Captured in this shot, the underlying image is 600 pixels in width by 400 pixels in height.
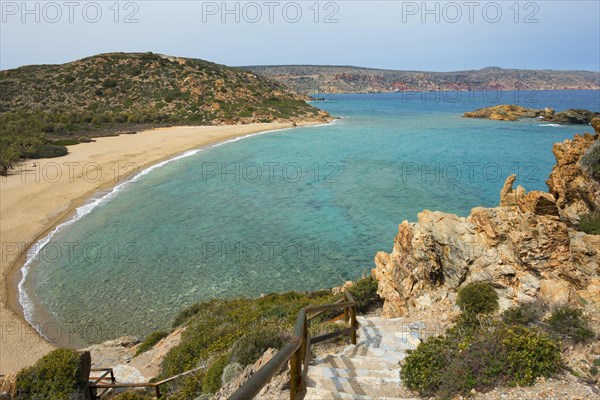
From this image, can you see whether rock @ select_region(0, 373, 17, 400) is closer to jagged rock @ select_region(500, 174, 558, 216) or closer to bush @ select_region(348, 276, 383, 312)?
bush @ select_region(348, 276, 383, 312)

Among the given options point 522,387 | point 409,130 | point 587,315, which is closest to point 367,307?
point 587,315

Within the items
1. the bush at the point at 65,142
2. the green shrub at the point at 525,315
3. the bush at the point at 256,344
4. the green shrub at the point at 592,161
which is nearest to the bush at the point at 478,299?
the green shrub at the point at 525,315

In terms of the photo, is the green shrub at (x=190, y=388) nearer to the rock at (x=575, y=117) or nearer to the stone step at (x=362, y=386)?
the stone step at (x=362, y=386)

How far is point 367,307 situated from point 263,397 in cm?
797

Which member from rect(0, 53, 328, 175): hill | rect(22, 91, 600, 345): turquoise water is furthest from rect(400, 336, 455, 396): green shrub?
rect(0, 53, 328, 175): hill

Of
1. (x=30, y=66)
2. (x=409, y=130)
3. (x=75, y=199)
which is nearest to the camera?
(x=75, y=199)

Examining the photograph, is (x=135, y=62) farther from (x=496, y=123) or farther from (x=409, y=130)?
(x=496, y=123)

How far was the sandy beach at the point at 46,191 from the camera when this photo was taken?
1383 centimetres

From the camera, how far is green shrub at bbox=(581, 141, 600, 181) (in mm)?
13719

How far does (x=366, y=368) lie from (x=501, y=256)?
20.2 ft

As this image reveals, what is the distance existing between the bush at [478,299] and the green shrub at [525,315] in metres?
1.19

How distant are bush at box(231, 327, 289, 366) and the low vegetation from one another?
264 cm

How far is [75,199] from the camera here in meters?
29.0

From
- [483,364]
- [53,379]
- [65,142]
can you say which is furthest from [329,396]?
[65,142]
